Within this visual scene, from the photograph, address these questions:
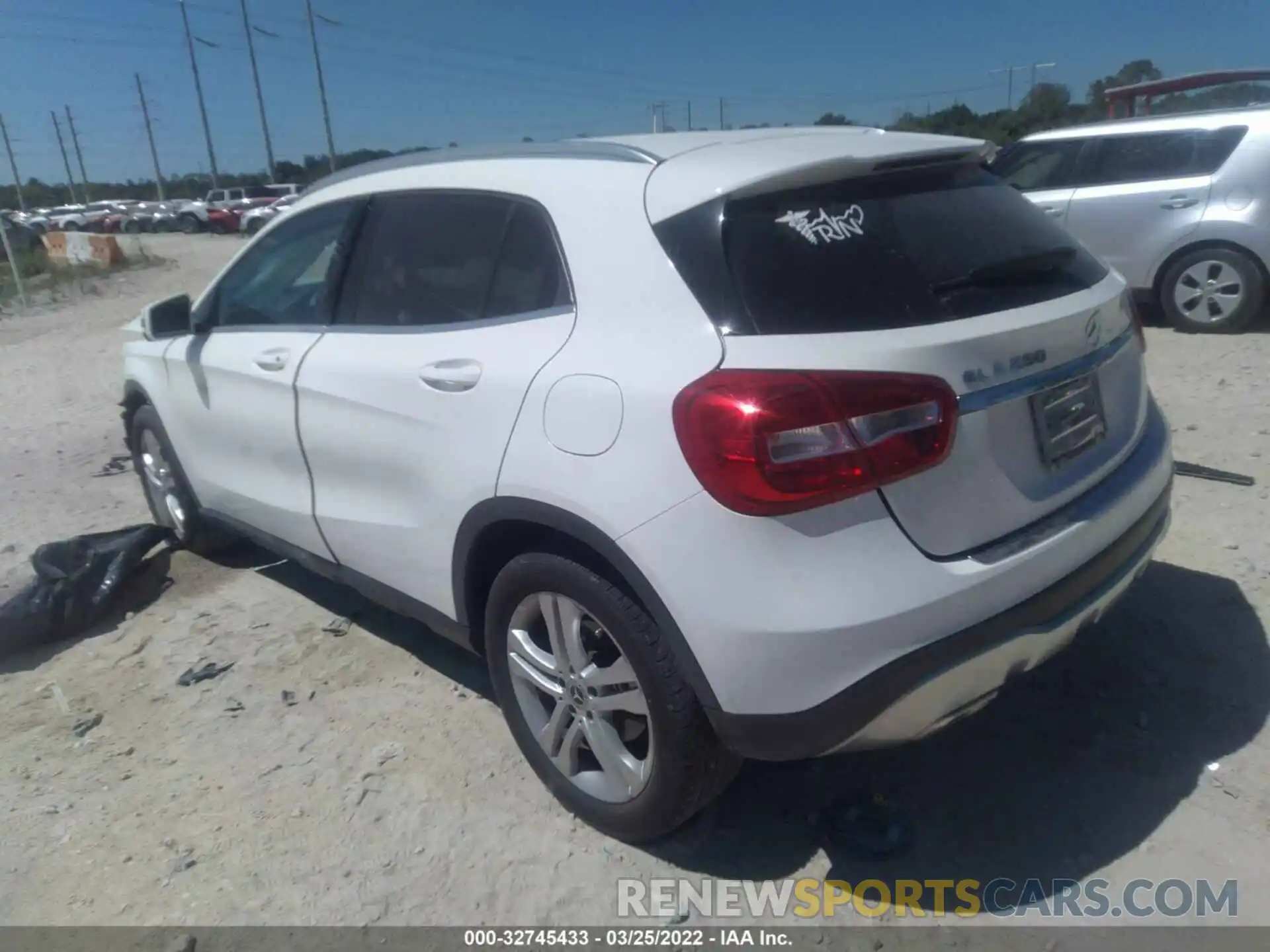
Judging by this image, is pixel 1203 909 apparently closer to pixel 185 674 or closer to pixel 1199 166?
pixel 185 674

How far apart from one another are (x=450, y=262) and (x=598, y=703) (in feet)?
4.59

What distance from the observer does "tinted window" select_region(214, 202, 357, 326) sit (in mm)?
3660

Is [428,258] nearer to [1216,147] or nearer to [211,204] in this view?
[1216,147]

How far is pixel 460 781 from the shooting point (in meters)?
3.14

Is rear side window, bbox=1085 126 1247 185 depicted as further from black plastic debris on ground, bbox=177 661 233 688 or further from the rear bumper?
black plastic debris on ground, bbox=177 661 233 688

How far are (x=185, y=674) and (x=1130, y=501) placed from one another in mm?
3376

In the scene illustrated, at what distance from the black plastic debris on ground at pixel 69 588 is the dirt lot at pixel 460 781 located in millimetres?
107

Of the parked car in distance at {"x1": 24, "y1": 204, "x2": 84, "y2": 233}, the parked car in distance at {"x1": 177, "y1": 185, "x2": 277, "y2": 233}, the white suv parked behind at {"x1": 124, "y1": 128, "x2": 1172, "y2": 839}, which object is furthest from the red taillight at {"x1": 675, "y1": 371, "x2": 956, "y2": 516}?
the parked car in distance at {"x1": 24, "y1": 204, "x2": 84, "y2": 233}

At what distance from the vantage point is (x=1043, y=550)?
7.87 ft

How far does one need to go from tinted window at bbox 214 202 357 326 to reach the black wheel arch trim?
1204mm

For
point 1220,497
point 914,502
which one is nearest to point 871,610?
point 914,502

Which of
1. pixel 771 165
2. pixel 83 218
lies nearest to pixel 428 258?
pixel 771 165

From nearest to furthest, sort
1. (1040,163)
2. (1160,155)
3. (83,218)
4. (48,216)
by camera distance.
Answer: (1160,155) → (1040,163) → (83,218) → (48,216)

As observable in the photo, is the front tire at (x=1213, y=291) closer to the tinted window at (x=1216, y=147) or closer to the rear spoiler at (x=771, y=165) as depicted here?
the tinted window at (x=1216, y=147)
